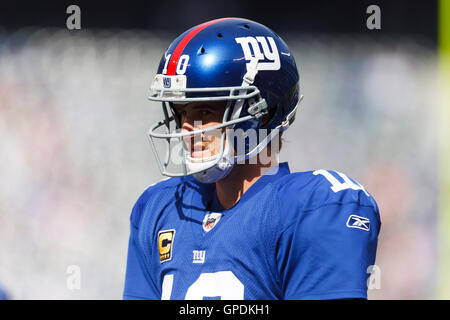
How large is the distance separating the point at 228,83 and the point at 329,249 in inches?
18.2

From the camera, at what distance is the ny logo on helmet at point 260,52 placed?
5.26 feet

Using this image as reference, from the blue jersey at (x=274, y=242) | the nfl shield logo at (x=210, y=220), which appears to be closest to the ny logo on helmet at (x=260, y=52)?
the blue jersey at (x=274, y=242)

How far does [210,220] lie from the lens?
1566 millimetres

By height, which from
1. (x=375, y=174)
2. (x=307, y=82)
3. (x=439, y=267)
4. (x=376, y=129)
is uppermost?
(x=307, y=82)

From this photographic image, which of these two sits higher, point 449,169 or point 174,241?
point 174,241

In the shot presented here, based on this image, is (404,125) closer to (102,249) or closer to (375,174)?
(375,174)

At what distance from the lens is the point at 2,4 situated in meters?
3.57

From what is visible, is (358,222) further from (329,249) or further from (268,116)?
(268,116)

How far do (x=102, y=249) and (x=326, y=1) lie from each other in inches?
68.7

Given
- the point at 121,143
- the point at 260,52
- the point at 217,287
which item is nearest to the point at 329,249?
the point at 217,287

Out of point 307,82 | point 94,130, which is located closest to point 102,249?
point 94,130

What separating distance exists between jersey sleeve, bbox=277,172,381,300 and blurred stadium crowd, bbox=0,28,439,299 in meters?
2.06

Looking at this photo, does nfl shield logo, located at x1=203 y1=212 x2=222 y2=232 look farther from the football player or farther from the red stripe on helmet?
the red stripe on helmet
